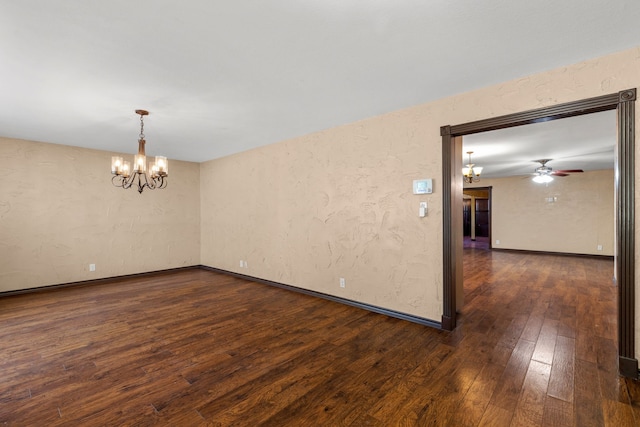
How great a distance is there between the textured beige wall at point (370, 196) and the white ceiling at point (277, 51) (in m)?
0.19

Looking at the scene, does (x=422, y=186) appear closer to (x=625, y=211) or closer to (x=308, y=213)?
(x=625, y=211)

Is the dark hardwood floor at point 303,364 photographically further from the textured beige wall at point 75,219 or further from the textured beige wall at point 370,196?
the textured beige wall at point 75,219

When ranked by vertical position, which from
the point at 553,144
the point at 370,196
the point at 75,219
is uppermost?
the point at 553,144

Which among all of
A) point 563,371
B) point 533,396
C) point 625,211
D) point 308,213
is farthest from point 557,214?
point 533,396

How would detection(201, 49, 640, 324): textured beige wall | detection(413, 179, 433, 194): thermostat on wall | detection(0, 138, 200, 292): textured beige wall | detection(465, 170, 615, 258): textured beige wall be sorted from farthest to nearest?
1. detection(465, 170, 615, 258): textured beige wall
2. detection(0, 138, 200, 292): textured beige wall
3. detection(413, 179, 433, 194): thermostat on wall
4. detection(201, 49, 640, 324): textured beige wall

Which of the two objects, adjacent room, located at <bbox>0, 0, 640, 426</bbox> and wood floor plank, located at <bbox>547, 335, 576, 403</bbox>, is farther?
wood floor plank, located at <bbox>547, 335, 576, 403</bbox>

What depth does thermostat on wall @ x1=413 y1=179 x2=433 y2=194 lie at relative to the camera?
3.16m

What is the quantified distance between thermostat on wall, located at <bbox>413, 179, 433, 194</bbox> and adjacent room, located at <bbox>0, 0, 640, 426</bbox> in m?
0.06

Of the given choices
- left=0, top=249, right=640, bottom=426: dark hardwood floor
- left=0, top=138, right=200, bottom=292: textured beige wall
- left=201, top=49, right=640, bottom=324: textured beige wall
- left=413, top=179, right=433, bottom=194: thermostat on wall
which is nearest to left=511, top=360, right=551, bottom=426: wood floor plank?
left=0, top=249, right=640, bottom=426: dark hardwood floor

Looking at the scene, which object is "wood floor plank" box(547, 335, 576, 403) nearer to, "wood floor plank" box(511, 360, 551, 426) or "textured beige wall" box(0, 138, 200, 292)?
"wood floor plank" box(511, 360, 551, 426)

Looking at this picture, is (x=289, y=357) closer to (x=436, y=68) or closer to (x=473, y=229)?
(x=436, y=68)

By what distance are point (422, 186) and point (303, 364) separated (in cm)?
218

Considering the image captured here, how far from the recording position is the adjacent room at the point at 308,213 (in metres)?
1.88

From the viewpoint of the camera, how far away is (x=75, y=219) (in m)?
5.17
